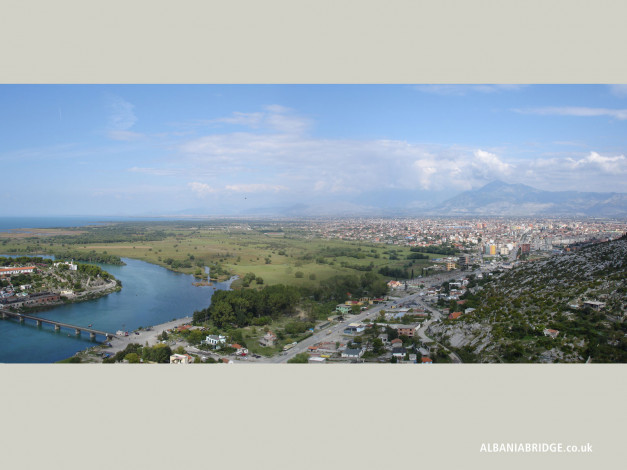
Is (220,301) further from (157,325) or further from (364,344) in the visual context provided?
(364,344)

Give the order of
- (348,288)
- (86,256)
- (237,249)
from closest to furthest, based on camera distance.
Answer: (348,288) < (237,249) < (86,256)

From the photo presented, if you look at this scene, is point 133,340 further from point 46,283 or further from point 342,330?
point 46,283

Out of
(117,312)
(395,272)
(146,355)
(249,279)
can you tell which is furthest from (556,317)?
(117,312)

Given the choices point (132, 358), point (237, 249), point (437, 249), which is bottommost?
point (132, 358)

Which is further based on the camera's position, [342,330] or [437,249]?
[437,249]

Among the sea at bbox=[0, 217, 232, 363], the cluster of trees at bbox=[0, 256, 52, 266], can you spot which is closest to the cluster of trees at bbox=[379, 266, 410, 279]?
the sea at bbox=[0, 217, 232, 363]

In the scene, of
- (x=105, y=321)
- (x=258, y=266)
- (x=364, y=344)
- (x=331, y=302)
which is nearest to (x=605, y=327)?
(x=364, y=344)
